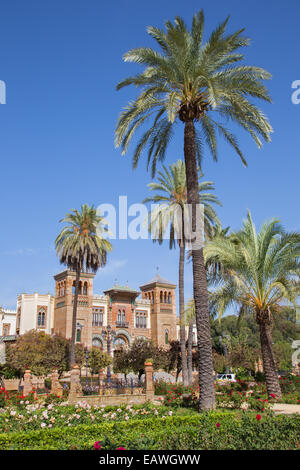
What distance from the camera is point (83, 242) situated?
100 ft

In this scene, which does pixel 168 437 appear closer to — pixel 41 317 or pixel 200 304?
pixel 200 304

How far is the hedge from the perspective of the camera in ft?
23.5

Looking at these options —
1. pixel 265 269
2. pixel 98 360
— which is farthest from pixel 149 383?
pixel 98 360

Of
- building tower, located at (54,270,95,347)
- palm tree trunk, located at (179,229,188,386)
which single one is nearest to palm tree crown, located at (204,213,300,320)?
palm tree trunk, located at (179,229,188,386)

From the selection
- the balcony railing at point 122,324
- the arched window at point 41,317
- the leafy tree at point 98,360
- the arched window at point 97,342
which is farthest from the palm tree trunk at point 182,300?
the arched window at point 41,317

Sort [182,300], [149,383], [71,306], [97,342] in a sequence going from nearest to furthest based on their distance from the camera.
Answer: [149,383] < [182,300] < [71,306] < [97,342]

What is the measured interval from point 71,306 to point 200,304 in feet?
103

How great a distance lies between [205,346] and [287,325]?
5866cm

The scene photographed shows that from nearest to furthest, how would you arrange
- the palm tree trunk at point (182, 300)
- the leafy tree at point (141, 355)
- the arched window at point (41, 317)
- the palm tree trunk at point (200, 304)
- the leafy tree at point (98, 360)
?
the palm tree trunk at point (200, 304) → the palm tree trunk at point (182, 300) → the leafy tree at point (141, 355) → the leafy tree at point (98, 360) → the arched window at point (41, 317)

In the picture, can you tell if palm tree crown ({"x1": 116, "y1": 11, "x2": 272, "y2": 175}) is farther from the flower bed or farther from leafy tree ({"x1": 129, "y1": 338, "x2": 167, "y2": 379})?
leafy tree ({"x1": 129, "y1": 338, "x2": 167, "y2": 379})

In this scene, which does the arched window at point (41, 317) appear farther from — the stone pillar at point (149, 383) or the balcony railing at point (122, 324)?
the stone pillar at point (149, 383)

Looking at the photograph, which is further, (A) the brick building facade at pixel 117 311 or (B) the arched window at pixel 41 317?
(B) the arched window at pixel 41 317

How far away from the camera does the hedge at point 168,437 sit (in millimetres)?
7156

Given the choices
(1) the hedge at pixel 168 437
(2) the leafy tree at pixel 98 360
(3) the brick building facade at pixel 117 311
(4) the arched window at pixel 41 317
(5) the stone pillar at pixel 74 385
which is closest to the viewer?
(1) the hedge at pixel 168 437
